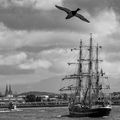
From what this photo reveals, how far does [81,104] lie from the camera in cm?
12838

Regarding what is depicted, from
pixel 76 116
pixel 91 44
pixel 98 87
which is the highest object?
Answer: pixel 91 44

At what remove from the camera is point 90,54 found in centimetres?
13688

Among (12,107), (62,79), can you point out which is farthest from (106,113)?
(12,107)

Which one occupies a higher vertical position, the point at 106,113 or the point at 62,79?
the point at 62,79

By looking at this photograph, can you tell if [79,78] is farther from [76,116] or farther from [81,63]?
[76,116]

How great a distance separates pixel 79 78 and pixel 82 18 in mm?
111906

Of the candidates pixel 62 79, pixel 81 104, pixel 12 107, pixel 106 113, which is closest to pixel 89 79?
pixel 81 104

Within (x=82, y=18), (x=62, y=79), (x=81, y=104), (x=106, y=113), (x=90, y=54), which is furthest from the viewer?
(x=62, y=79)

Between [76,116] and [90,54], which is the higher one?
[90,54]

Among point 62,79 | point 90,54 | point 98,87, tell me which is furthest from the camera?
point 62,79

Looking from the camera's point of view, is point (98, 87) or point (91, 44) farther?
point (98, 87)

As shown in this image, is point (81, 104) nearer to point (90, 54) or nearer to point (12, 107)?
point (90, 54)

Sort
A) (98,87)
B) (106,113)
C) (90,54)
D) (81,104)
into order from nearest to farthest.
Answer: (106,113) < (81,104) < (90,54) < (98,87)

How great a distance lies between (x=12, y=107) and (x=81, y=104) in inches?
2955
